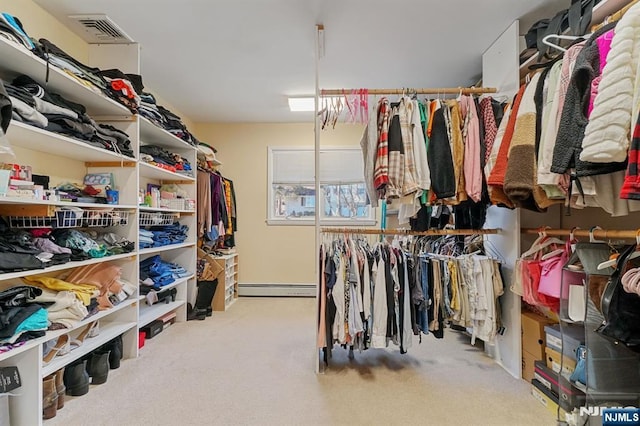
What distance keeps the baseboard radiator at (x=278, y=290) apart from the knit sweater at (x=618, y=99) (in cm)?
381

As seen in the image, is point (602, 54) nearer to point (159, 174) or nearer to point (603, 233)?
point (603, 233)

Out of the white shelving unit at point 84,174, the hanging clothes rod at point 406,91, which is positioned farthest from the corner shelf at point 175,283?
the hanging clothes rod at point 406,91

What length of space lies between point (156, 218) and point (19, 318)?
4.95ft

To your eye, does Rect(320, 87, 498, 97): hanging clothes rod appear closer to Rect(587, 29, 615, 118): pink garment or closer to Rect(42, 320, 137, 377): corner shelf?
Rect(587, 29, 615, 118): pink garment

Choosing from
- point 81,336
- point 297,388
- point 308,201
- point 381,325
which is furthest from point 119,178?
point 308,201

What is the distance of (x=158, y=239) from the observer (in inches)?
119

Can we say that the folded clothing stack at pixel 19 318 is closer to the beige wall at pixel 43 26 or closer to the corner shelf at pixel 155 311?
the corner shelf at pixel 155 311

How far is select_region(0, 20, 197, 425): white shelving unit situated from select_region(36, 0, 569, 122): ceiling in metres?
0.46

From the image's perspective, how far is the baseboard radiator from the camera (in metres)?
4.57

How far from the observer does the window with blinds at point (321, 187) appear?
4.68 m

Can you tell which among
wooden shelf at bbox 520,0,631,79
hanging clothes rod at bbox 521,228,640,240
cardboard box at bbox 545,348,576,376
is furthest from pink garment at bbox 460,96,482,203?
cardboard box at bbox 545,348,576,376

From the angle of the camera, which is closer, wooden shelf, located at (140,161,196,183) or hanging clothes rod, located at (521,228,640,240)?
hanging clothes rod, located at (521,228,640,240)

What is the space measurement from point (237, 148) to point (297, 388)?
3.57 m

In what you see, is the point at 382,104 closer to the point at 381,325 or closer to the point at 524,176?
the point at 524,176
